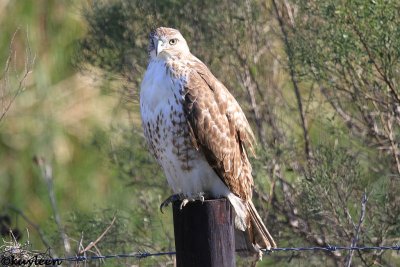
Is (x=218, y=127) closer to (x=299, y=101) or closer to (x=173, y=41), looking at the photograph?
(x=173, y=41)

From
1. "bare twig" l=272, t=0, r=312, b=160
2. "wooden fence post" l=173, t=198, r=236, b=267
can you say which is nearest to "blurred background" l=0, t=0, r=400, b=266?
"bare twig" l=272, t=0, r=312, b=160

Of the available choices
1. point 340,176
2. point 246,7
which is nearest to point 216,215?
point 340,176

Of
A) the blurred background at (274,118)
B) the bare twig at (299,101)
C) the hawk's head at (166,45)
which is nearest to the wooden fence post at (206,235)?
the hawk's head at (166,45)

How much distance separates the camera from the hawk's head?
518 cm

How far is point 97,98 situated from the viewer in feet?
31.8

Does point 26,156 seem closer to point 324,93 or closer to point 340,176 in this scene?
point 324,93

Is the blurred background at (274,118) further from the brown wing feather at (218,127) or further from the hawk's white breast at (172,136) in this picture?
the brown wing feather at (218,127)

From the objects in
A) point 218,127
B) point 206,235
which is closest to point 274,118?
point 218,127

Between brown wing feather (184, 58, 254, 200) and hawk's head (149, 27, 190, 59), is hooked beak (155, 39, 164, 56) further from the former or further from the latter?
brown wing feather (184, 58, 254, 200)

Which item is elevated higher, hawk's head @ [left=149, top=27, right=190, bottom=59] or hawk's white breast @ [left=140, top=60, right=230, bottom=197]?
hawk's head @ [left=149, top=27, right=190, bottom=59]

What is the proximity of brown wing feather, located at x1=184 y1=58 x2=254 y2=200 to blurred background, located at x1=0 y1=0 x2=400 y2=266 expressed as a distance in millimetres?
970

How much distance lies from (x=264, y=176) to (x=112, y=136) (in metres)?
1.41

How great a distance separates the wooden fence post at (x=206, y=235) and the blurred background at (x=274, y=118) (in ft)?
5.91

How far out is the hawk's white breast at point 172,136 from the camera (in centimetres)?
491
